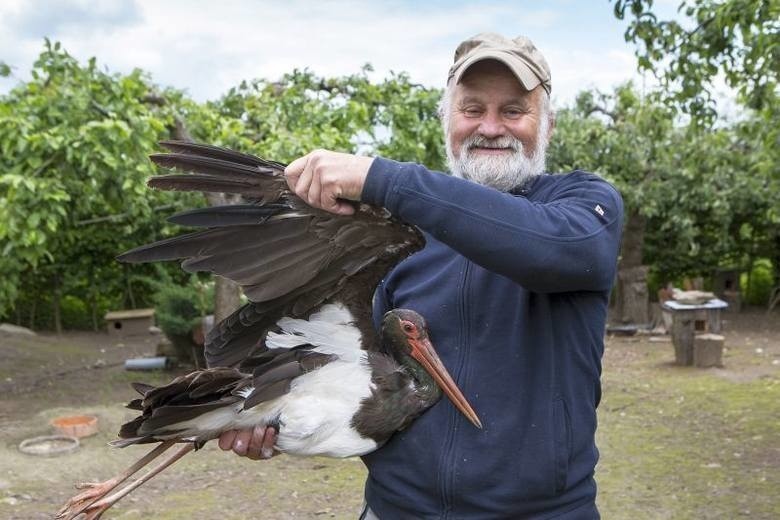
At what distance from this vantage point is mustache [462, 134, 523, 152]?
84.0 inches

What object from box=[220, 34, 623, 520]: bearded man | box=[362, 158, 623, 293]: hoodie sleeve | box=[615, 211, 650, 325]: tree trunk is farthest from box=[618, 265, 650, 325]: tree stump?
box=[362, 158, 623, 293]: hoodie sleeve

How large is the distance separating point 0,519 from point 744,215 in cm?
1354

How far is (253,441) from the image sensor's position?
7.27 feet

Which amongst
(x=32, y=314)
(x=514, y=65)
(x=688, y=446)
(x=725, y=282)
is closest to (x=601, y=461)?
(x=688, y=446)

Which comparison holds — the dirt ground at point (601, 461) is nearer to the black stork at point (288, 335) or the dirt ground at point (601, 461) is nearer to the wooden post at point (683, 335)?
the wooden post at point (683, 335)

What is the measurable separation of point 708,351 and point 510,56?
9407mm

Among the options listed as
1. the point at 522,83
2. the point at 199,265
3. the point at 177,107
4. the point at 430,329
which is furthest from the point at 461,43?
the point at 177,107

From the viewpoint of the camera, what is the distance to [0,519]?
540 centimetres

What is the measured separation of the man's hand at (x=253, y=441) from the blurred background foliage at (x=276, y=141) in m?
4.33

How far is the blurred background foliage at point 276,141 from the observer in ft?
22.0

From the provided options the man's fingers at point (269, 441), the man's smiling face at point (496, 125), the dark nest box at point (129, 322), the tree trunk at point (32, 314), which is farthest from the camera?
the tree trunk at point (32, 314)

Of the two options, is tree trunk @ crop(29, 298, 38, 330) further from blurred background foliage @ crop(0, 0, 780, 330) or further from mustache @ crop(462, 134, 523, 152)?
mustache @ crop(462, 134, 523, 152)

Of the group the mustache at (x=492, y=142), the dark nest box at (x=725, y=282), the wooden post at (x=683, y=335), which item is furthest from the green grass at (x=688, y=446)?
the dark nest box at (x=725, y=282)

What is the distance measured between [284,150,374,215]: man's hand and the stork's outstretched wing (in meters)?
0.13
